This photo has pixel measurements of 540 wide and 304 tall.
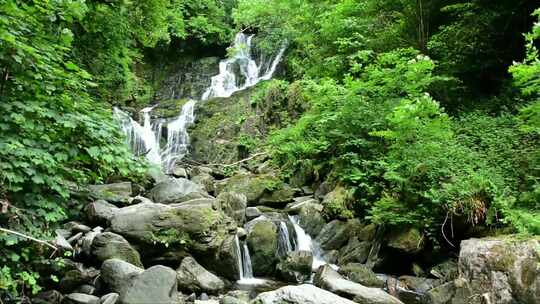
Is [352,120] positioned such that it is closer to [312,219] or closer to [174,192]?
[312,219]

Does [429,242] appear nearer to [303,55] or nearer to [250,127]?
[250,127]

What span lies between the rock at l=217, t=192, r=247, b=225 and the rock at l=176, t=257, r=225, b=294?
7.57 feet

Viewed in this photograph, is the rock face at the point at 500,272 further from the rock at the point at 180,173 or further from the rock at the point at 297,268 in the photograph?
the rock at the point at 180,173

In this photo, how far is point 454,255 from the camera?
22.7ft

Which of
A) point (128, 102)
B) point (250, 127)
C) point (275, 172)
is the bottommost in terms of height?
point (275, 172)

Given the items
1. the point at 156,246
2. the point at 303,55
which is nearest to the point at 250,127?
the point at 303,55

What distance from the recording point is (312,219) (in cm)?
926

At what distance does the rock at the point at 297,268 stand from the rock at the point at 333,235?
113 centimetres

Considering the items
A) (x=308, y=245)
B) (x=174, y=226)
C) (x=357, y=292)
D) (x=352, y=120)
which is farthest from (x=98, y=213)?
(x=352, y=120)

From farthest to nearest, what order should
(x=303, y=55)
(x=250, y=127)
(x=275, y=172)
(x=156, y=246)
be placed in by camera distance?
(x=303, y=55) < (x=250, y=127) < (x=275, y=172) < (x=156, y=246)

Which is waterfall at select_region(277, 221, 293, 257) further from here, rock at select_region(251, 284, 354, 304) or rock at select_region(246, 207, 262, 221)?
rock at select_region(251, 284, 354, 304)

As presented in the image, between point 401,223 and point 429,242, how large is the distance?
0.57 metres

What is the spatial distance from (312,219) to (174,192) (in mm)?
3261

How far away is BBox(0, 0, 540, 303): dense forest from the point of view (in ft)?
12.6
